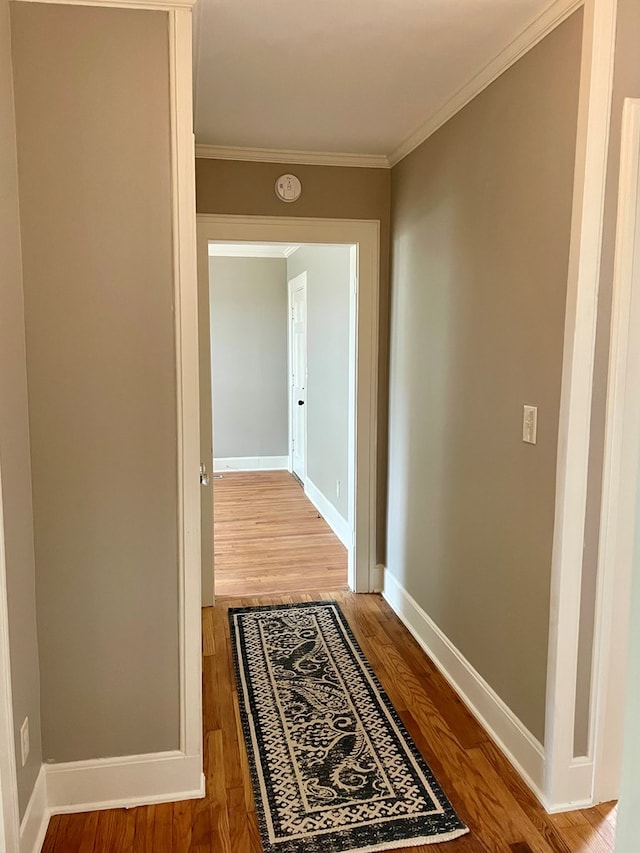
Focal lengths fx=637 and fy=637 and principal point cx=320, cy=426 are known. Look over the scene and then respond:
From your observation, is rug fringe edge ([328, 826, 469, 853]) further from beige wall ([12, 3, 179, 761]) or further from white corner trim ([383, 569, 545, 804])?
beige wall ([12, 3, 179, 761])

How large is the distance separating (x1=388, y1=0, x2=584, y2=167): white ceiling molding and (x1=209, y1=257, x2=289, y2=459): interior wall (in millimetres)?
4010

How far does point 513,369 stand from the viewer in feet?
7.34

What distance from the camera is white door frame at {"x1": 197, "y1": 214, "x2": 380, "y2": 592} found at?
3.40 m

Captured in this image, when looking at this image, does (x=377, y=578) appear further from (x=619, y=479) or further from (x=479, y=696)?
(x=619, y=479)

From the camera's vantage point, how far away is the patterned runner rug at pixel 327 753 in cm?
194

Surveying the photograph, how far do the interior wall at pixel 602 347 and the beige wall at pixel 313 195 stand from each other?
71.3 inches

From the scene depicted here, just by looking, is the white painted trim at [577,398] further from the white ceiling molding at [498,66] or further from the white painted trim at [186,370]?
the white painted trim at [186,370]

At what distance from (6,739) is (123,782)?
618 millimetres

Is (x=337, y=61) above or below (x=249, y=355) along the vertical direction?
above

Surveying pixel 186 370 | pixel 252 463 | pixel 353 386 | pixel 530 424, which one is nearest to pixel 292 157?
pixel 353 386

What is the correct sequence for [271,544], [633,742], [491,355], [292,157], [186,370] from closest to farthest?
[633,742], [186,370], [491,355], [292,157], [271,544]

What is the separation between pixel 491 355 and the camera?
2.39 m

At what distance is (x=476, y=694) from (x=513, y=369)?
1318 millimetres

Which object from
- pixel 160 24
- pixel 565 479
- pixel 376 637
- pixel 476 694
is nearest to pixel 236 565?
pixel 376 637
